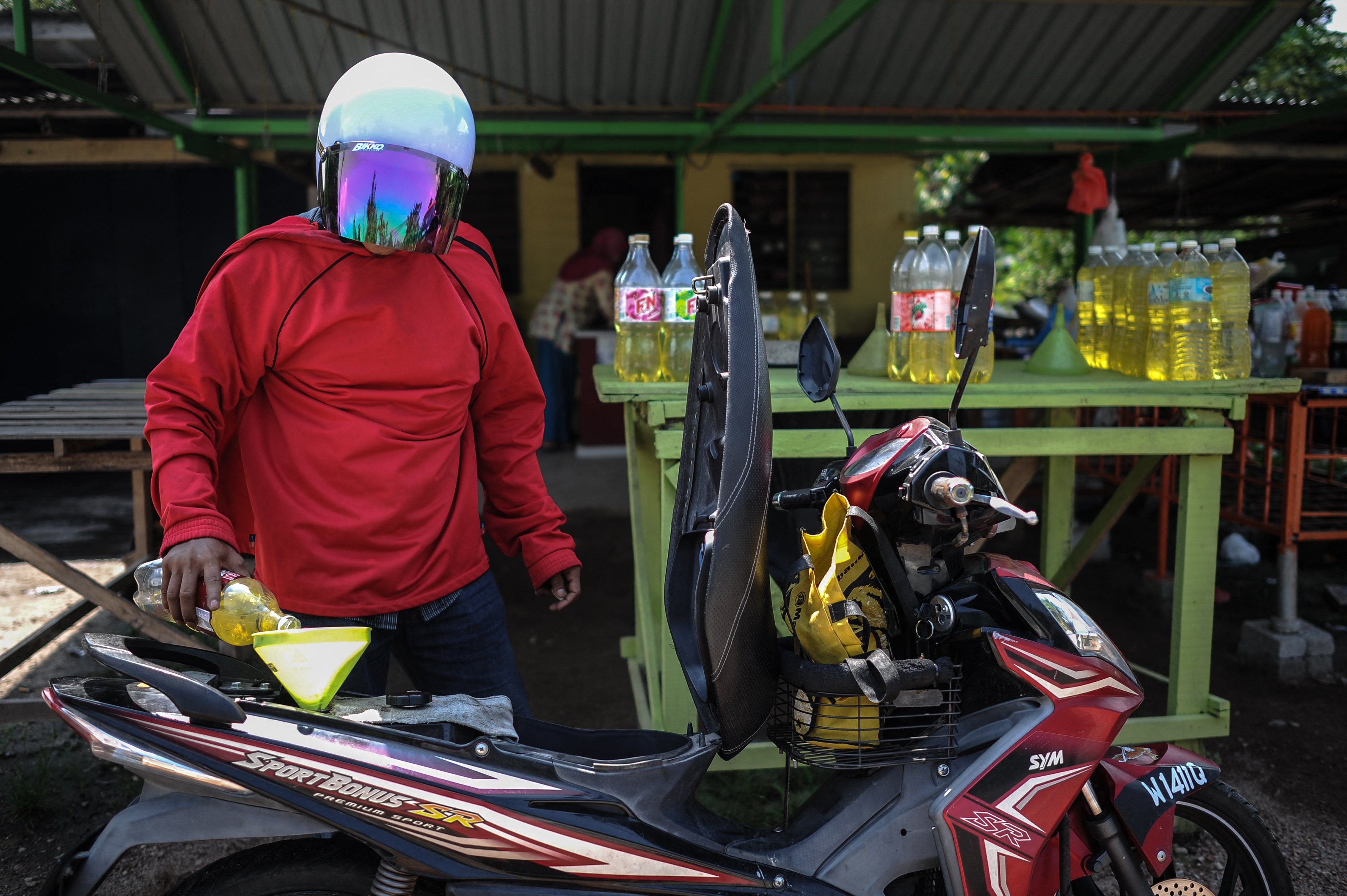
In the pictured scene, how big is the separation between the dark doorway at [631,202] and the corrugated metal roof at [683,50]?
10.6 feet

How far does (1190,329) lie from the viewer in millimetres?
2896

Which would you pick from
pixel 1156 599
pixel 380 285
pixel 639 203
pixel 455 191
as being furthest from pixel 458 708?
pixel 639 203

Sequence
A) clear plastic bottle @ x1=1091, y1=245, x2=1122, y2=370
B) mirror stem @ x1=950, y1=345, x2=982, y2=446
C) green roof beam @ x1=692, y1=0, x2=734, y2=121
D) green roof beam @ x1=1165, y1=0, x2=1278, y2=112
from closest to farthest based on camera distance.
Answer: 1. mirror stem @ x1=950, y1=345, x2=982, y2=446
2. clear plastic bottle @ x1=1091, y1=245, x2=1122, y2=370
3. green roof beam @ x1=692, y1=0, x2=734, y2=121
4. green roof beam @ x1=1165, y1=0, x2=1278, y2=112

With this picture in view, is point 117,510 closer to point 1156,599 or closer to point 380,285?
point 380,285

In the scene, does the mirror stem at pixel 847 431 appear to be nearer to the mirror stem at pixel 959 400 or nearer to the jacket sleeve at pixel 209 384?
the mirror stem at pixel 959 400

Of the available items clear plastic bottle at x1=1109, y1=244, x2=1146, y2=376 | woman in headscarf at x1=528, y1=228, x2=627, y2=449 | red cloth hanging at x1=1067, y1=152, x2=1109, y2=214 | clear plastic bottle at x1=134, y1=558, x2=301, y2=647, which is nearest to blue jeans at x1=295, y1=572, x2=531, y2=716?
clear plastic bottle at x1=134, y1=558, x2=301, y2=647

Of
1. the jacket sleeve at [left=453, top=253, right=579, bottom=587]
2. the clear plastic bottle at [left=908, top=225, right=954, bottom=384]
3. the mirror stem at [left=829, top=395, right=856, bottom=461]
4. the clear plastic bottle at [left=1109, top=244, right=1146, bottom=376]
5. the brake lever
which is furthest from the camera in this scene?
the clear plastic bottle at [left=1109, top=244, right=1146, bottom=376]

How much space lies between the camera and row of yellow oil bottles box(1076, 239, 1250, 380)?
284cm

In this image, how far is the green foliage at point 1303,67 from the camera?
7512 millimetres

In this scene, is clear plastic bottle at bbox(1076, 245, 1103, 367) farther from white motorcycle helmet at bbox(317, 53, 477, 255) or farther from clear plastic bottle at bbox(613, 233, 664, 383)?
white motorcycle helmet at bbox(317, 53, 477, 255)

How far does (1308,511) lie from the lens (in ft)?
13.1

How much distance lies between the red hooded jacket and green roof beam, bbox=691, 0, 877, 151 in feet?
6.84

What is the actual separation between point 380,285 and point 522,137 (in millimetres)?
4616

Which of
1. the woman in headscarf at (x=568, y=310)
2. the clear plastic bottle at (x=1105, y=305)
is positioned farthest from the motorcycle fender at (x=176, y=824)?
the woman in headscarf at (x=568, y=310)
